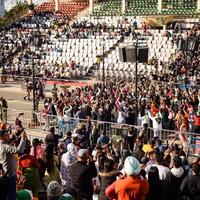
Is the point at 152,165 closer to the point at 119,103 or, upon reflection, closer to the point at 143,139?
the point at 143,139

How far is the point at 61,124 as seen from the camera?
18.1 metres

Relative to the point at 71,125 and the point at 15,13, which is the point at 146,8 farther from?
the point at 71,125

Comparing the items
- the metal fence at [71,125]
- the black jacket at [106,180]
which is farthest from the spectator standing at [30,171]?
the metal fence at [71,125]

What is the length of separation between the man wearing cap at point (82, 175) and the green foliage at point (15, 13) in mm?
42384

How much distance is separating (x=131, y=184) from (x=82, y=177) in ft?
3.75

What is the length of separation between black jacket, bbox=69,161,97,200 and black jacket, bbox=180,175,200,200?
1.32 m

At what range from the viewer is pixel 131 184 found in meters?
7.29

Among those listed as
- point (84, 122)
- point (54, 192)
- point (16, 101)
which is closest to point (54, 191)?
point (54, 192)

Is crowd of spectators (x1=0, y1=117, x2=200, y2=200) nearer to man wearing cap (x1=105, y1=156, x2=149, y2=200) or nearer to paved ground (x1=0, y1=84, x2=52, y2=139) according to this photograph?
man wearing cap (x1=105, y1=156, x2=149, y2=200)

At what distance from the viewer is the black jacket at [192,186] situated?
26.8ft

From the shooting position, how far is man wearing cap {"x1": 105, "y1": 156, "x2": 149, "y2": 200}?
728cm

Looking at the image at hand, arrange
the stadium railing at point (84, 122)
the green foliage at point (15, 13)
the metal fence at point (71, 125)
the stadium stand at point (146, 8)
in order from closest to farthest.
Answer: the stadium railing at point (84, 122)
the metal fence at point (71, 125)
the stadium stand at point (146, 8)
the green foliage at point (15, 13)

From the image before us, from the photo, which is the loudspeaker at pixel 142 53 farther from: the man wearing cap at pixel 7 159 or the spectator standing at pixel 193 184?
the spectator standing at pixel 193 184

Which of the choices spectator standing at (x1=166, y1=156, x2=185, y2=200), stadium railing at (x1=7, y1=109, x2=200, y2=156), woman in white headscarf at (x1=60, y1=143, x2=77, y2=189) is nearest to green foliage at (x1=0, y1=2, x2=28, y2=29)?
stadium railing at (x1=7, y1=109, x2=200, y2=156)
